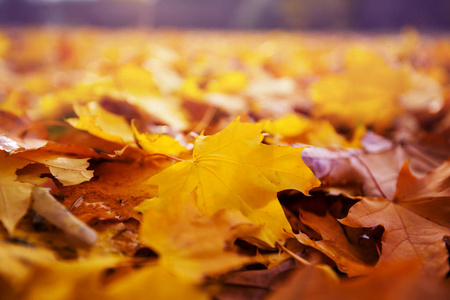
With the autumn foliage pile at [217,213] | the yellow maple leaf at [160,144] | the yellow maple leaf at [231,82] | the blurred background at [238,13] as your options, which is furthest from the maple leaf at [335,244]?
the blurred background at [238,13]

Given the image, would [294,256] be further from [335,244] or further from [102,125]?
[102,125]

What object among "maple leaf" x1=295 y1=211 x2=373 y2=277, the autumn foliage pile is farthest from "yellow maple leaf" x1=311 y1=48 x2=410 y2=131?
"maple leaf" x1=295 y1=211 x2=373 y2=277

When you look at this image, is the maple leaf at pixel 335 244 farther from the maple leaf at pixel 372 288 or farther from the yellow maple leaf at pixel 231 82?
the yellow maple leaf at pixel 231 82

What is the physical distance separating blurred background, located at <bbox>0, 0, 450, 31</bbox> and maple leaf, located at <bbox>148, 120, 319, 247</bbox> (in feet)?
34.9

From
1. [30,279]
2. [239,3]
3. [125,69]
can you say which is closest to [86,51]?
[125,69]

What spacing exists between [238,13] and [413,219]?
46.5ft

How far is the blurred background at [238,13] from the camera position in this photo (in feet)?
34.9

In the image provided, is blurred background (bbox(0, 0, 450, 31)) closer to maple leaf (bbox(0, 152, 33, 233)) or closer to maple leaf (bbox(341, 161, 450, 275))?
maple leaf (bbox(341, 161, 450, 275))

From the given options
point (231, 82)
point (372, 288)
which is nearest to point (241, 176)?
point (372, 288)

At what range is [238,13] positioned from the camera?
13359mm

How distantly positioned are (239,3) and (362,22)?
18.1 feet

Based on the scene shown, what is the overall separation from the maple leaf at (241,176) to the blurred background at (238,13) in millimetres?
10638

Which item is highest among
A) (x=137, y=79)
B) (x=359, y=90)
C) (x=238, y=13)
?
(x=359, y=90)

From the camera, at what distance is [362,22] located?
36.3 feet
